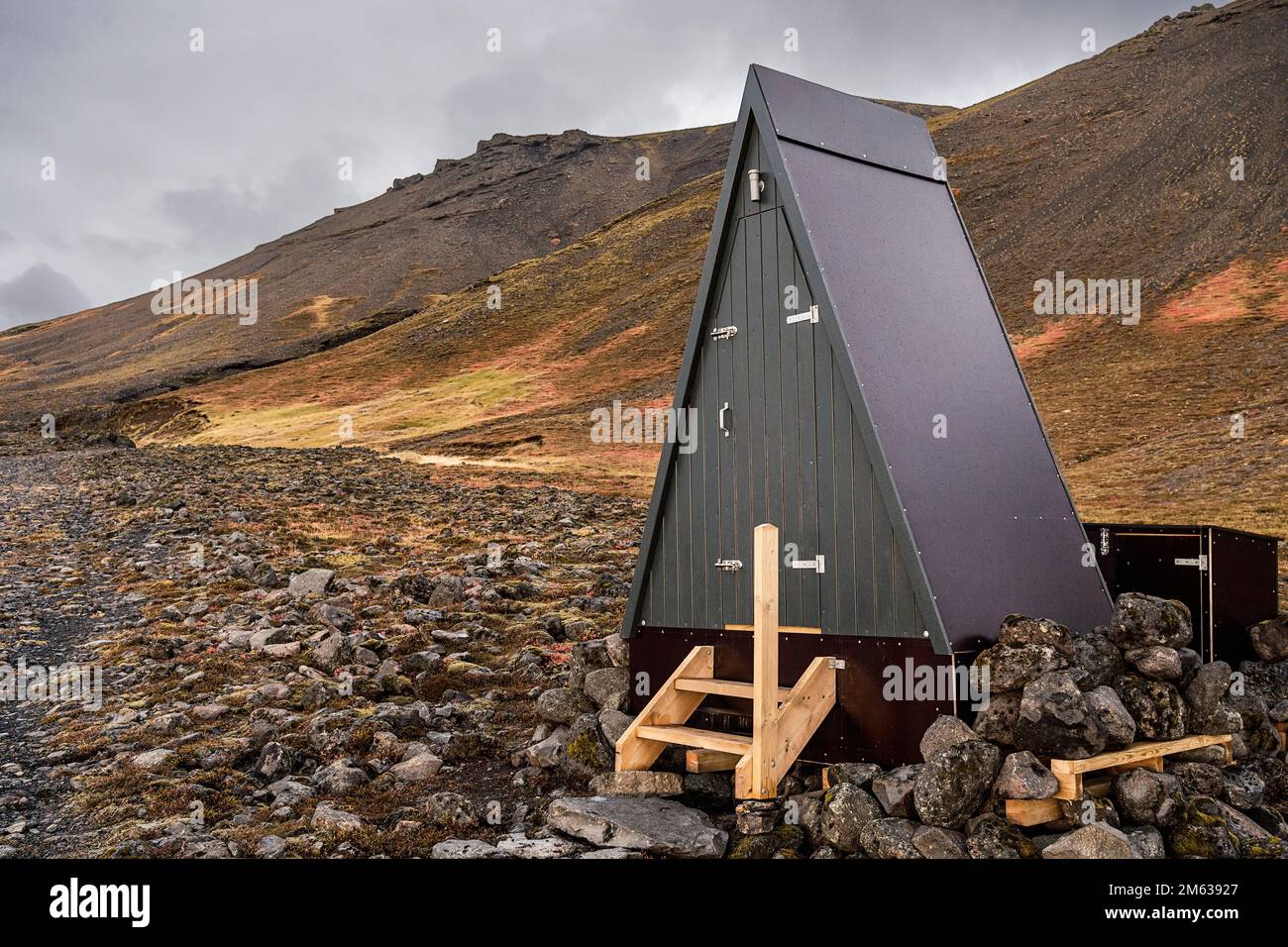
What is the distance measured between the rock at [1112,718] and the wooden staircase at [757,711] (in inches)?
77.1

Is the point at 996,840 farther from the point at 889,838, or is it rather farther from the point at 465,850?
the point at 465,850

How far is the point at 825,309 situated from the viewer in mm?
9164

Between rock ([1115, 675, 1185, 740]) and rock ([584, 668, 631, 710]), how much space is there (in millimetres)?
4591

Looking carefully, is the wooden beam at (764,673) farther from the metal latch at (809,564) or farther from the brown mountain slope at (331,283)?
the brown mountain slope at (331,283)

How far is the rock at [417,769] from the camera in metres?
10.4

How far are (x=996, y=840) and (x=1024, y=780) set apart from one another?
0.49 m

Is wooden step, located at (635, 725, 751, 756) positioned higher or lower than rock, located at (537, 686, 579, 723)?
higher

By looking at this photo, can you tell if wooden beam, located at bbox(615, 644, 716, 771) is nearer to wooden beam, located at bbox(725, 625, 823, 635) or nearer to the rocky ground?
the rocky ground

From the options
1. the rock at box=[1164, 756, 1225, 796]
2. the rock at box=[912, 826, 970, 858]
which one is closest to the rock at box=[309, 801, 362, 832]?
the rock at box=[912, 826, 970, 858]

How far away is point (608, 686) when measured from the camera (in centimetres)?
1115

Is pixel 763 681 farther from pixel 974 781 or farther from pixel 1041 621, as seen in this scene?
pixel 1041 621

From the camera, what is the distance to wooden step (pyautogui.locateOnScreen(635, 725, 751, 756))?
28.2 ft

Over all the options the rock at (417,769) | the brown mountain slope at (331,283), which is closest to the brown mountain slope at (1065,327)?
the brown mountain slope at (331,283)

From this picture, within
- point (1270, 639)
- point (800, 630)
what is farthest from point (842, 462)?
point (1270, 639)
